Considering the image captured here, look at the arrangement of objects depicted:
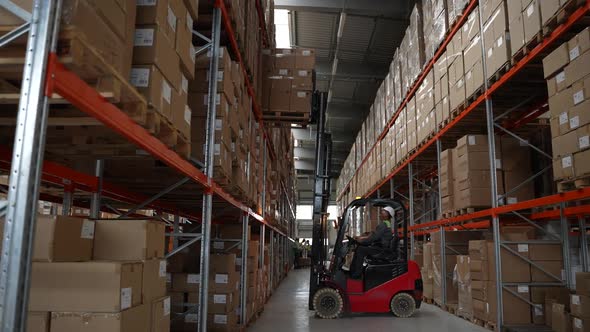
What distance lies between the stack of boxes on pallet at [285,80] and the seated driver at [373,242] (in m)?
2.16

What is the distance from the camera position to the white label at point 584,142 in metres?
4.58

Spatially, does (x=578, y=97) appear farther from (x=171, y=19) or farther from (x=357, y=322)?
(x=357, y=322)

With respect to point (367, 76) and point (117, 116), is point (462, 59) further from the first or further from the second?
point (367, 76)

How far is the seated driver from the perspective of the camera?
26.2 feet

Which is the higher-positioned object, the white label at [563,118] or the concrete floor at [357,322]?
the white label at [563,118]

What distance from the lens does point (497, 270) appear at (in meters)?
6.41

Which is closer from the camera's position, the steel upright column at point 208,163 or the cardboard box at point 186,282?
the steel upright column at point 208,163

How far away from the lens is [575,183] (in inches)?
188

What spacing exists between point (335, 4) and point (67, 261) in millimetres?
10397

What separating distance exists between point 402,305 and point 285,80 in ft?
14.0

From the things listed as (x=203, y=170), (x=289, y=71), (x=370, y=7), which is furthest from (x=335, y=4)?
(x=203, y=170)

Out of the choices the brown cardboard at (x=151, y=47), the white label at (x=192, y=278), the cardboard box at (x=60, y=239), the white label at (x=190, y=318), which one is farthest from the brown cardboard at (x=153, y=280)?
the white label at (x=190, y=318)

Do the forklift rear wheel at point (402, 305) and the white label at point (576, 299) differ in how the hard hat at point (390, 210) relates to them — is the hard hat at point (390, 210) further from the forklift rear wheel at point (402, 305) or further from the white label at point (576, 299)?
the white label at point (576, 299)

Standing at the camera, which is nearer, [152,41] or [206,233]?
[152,41]
